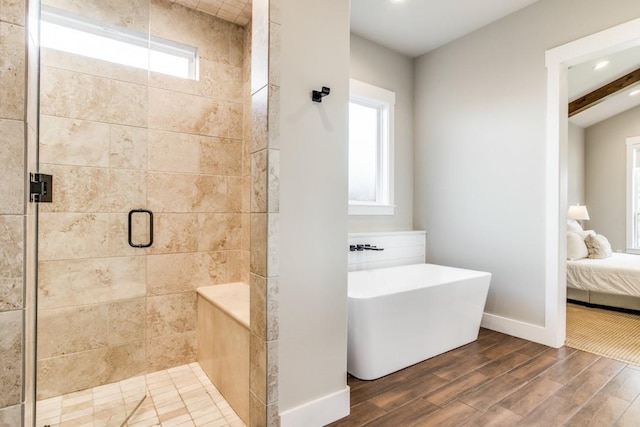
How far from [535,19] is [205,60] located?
2.88 m

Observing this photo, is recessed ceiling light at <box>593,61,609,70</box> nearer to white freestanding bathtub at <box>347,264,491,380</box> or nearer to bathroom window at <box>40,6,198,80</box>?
white freestanding bathtub at <box>347,264,491,380</box>

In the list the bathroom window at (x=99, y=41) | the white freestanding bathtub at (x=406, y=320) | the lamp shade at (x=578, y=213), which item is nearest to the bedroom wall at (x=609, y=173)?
the lamp shade at (x=578, y=213)

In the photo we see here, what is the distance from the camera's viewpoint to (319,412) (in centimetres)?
176

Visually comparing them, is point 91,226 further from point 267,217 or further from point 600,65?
point 600,65

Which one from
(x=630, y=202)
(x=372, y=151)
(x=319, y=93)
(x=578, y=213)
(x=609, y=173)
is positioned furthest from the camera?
(x=609, y=173)

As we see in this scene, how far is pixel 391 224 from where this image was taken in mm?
3754

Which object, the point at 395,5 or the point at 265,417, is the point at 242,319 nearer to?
the point at 265,417

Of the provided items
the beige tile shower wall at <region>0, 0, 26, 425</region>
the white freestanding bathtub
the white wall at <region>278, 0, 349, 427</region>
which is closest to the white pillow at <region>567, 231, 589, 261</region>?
the white freestanding bathtub

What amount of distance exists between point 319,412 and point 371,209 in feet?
7.11

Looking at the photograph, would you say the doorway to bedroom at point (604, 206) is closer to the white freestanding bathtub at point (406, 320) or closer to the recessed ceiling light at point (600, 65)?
the recessed ceiling light at point (600, 65)

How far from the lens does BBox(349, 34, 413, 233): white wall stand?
346 cm

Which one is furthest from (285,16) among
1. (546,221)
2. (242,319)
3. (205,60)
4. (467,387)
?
(546,221)

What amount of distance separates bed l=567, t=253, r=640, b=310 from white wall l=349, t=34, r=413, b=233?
83.4 inches

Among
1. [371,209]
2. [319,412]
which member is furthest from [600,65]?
[319,412]
